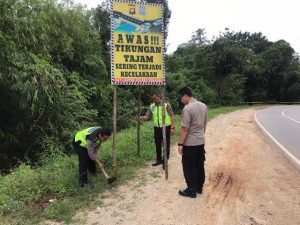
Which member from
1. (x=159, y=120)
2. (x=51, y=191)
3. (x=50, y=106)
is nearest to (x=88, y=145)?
(x=51, y=191)

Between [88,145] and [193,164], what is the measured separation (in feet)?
6.19

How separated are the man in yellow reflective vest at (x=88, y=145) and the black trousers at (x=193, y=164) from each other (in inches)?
56.1

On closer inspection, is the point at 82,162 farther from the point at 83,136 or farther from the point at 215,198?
the point at 215,198

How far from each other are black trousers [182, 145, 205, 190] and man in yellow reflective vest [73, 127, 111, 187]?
1.42 m

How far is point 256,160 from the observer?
32.8 feet

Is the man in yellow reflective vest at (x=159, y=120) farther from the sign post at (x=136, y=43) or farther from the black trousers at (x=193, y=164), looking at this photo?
the black trousers at (x=193, y=164)

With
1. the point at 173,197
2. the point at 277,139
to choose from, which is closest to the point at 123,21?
the point at 173,197

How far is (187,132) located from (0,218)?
10.6ft

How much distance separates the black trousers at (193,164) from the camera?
6.74m

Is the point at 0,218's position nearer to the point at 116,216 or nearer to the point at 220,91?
the point at 116,216

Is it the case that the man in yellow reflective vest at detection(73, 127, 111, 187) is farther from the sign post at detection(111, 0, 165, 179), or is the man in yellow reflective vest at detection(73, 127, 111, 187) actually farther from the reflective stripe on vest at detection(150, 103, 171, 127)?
the reflective stripe on vest at detection(150, 103, 171, 127)

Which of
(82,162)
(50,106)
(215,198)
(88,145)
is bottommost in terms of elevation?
(215,198)

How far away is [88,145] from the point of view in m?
6.88

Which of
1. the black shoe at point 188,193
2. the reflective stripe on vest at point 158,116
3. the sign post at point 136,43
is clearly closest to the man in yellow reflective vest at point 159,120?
the reflective stripe on vest at point 158,116
